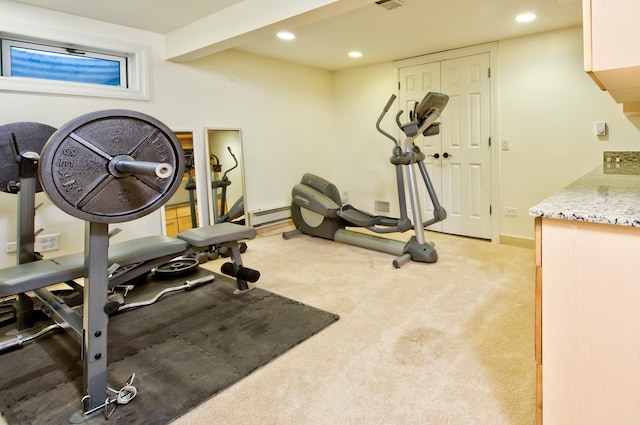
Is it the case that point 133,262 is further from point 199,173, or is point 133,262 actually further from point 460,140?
point 460,140

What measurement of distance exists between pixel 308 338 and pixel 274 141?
2996 mm

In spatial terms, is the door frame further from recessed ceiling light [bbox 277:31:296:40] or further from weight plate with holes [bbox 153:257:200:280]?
weight plate with holes [bbox 153:257:200:280]

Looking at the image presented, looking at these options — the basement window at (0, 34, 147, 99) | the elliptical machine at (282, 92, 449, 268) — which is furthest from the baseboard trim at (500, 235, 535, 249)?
the basement window at (0, 34, 147, 99)

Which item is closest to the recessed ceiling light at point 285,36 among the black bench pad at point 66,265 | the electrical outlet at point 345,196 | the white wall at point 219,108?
the white wall at point 219,108

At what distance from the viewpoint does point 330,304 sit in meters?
2.60

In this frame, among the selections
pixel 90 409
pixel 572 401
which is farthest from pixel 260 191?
pixel 572 401

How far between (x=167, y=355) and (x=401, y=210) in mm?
2377

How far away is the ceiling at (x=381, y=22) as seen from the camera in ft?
9.36

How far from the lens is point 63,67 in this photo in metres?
3.11

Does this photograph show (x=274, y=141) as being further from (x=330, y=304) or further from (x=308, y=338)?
(x=308, y=338)

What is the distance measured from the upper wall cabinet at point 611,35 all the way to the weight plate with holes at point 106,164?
135 centimetres

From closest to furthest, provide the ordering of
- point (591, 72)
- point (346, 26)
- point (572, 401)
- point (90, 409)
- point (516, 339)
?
1. point (591, 72)
2. point (572, 401)
3. point (90, 409)
4. point (516, 339)
5. point (346, 26)

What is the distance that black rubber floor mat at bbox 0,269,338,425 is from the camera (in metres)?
1.63

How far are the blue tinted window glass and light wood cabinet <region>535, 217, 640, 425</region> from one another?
11.6ft
